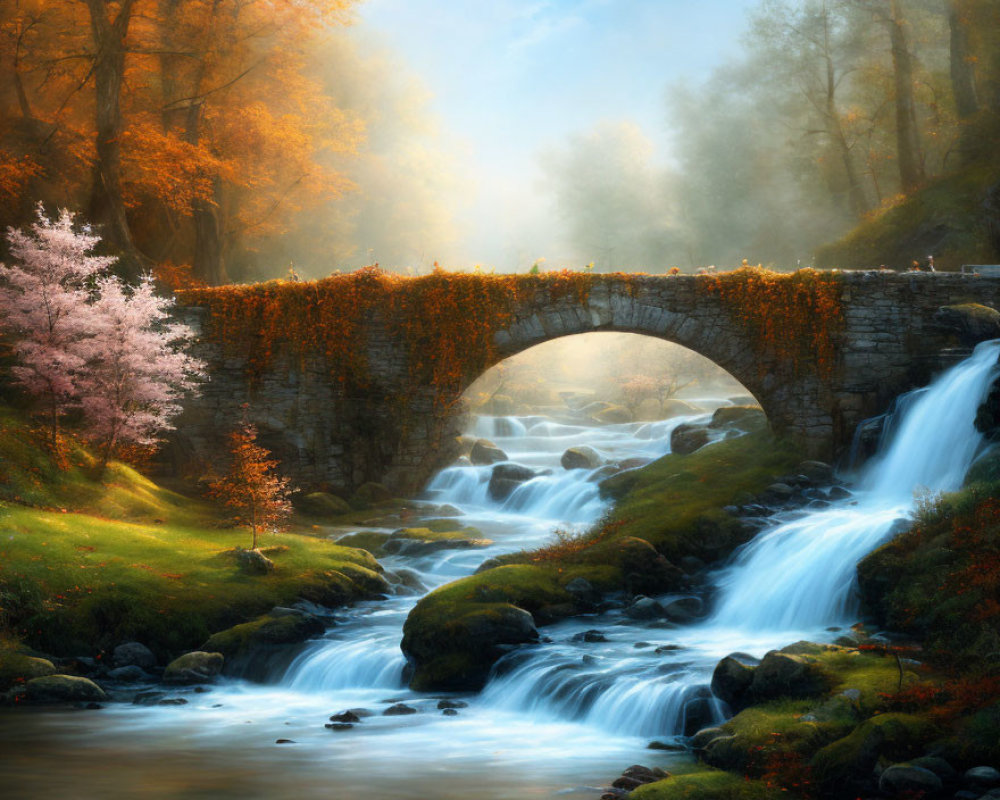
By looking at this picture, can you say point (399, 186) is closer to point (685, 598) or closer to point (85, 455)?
point (85, 455)

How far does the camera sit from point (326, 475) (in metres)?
23.4

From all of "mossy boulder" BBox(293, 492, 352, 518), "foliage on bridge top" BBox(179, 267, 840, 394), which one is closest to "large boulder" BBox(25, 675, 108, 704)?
"mossy boulder" BBox(293, 492, 352, 518)

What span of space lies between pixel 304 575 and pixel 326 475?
8000 mm

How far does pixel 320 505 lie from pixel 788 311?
11.8 metres

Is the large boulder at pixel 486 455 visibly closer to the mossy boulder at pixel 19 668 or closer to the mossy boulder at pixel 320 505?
the mossy boulder at pixel 320 505

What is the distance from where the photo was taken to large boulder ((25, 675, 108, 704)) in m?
11.4

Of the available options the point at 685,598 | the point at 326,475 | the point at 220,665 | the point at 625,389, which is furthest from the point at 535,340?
the point at 625,389

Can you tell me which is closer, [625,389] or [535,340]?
[535,340]

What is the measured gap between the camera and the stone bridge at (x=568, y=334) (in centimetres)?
2097

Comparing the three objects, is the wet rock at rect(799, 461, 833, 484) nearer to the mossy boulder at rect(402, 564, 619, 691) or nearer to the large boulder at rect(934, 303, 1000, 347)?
the large boulder at rect(934, 303, 1000, 347)

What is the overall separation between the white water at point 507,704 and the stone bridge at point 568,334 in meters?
3.47

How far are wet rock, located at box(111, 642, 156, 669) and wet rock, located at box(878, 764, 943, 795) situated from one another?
31.3 feet

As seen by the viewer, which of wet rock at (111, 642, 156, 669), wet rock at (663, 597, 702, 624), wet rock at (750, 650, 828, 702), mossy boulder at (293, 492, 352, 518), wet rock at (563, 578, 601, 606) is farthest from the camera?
mossy boulder at (293, 492, 352, 518)

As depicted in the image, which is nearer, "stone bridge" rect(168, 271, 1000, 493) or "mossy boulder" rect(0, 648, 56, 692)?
"mossy boulder" rect(0, 648, 56, 692)
